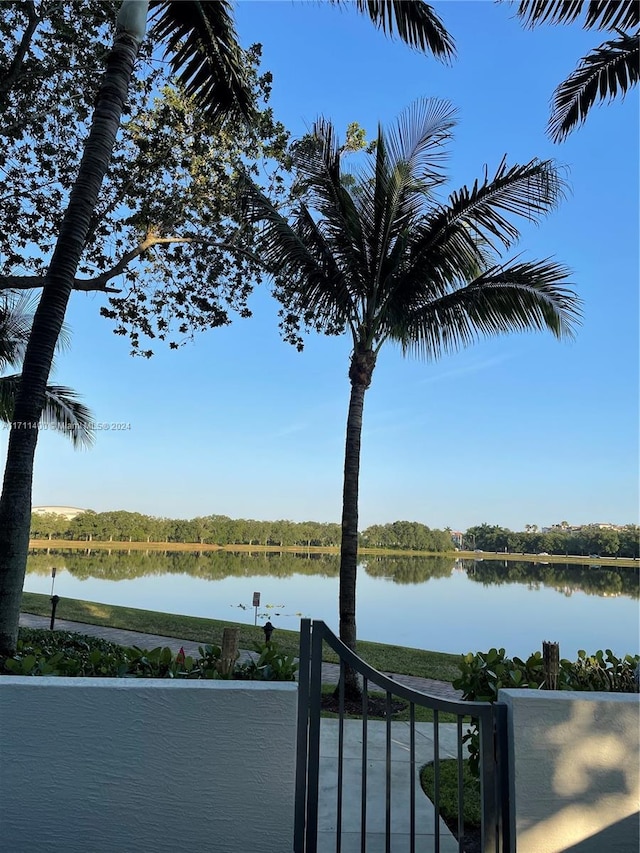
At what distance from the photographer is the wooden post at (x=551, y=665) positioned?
11.2 ft

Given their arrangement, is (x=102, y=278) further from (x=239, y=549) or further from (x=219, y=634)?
(x=239, y=549)

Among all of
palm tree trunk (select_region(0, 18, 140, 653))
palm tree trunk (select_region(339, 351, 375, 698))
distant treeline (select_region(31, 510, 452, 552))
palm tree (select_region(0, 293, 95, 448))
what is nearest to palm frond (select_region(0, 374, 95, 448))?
palm tree (select_region(0, 293, 95, 448))

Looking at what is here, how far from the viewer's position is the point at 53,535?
2598 inches

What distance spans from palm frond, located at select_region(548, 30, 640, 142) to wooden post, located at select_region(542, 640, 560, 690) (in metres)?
7.02

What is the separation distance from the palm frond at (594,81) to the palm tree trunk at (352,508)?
168 inches

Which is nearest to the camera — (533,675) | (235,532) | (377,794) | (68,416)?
(533,675)

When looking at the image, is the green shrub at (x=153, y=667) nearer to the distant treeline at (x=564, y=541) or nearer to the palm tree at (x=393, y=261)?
the palm tree at (x=393, y=261)

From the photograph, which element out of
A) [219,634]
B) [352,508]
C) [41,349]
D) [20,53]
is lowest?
[219,634]

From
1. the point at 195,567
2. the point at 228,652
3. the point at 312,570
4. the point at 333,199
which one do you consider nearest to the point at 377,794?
the point at 228,652

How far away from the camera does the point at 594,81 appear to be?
7359 mm

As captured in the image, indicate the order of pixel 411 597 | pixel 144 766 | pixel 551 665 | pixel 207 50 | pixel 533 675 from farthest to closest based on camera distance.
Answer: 1. pixel 411 597
2. pixel 207 50
3. pixel 533 675
4. pixel 551 665
5. pixel 144 766

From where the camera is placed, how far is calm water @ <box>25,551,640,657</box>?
23812 millimetres

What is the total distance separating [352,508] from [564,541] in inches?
2118

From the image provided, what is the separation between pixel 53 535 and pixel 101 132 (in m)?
70.0
